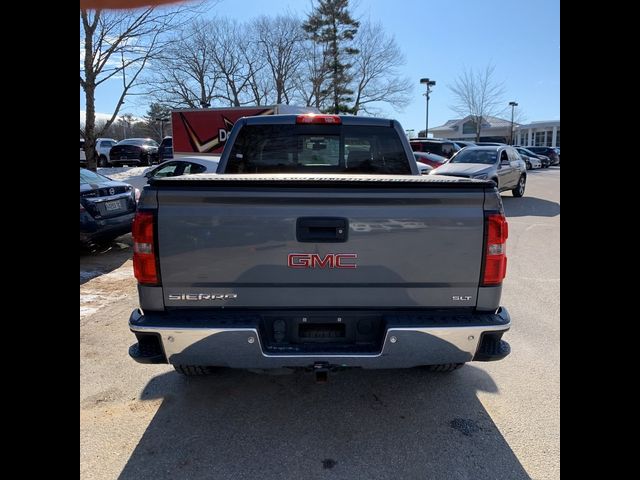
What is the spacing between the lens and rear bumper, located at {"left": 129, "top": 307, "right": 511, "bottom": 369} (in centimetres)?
239

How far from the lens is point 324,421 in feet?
9.56

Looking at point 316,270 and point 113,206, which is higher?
point 113,206

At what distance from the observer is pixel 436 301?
2.52 m

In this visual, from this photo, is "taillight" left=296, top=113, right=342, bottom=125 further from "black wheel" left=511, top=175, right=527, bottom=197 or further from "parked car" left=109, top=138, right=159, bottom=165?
"parked car" left=109, top=138, right=159, bottom=165

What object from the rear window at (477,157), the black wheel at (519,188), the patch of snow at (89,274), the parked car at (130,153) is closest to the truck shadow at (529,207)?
the black wheel at (519,188)

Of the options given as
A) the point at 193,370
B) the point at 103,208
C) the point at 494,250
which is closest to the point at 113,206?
the point at 103,208

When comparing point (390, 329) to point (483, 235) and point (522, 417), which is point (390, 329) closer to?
point (483, 235)

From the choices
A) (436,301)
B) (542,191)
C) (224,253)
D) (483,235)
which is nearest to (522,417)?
(436,301)

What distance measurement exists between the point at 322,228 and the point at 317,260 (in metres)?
0.18

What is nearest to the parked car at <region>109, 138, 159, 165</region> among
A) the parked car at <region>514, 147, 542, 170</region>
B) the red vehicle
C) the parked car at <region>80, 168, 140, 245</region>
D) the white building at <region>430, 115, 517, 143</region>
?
the red vehicle

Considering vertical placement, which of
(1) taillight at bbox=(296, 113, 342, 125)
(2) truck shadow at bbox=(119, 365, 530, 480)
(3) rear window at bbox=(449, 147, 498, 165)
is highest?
(3) rear window at bbox=(449, 147, 498, 165)

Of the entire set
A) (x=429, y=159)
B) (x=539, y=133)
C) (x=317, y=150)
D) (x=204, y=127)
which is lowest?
(x=317, y=150)

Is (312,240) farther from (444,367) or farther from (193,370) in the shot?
(444,367)

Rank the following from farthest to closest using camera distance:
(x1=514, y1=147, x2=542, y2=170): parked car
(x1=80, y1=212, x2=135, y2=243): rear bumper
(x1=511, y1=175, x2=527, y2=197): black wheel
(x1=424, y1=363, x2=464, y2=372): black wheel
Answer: (x1=514, y1=147, x2=542, y2=170): parked car → (x1=511, y1=175, x2=527, y2=197): black wheel → (x1=80, y1=212, x2=135, y2=243): rear bumper → (x1=424, y1=363, x2=464, y2=372): black wheel
